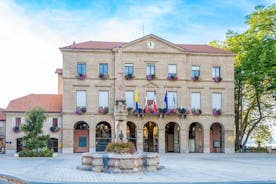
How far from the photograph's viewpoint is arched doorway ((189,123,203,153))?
5172cm

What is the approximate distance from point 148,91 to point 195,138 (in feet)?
30.6

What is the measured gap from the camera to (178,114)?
49.2 meters

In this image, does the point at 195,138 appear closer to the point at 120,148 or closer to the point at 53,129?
the point at 53,129

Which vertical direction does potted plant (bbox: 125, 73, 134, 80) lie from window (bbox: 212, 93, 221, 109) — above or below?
above

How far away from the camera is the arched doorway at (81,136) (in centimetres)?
4947

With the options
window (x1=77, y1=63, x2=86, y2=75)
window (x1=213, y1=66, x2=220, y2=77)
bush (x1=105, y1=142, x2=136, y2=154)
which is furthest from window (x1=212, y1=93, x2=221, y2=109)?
bush (x1=105, y1=142, x2=136, y2=154)

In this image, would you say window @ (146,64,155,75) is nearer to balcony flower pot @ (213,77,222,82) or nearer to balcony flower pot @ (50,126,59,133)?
balcony flower pot @ (213,77,222,82)

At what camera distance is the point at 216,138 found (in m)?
53.1

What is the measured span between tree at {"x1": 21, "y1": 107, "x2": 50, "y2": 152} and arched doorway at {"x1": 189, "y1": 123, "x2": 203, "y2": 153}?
20098 mm

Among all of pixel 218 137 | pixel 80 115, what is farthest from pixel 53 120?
pixel 218 137

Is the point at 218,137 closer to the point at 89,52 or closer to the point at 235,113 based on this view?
the point at 235,113

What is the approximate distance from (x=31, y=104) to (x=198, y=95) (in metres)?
20.7

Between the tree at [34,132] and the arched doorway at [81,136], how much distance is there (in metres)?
9.60

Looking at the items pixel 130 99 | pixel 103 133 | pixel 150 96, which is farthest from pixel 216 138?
pixel 103 133
